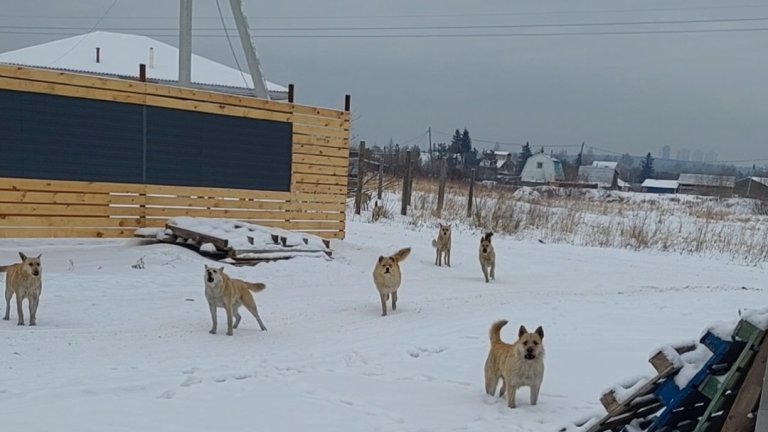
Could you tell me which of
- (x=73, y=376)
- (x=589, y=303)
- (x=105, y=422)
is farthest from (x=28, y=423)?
(x=589, y=303)

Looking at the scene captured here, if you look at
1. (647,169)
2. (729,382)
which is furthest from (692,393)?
(647,169)

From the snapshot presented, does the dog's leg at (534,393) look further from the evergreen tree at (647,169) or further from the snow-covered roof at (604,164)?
the evergreen tree at (647,169)

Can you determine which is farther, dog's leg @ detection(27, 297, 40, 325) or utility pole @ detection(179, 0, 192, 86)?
utility pole @ detection(179, 0, 192, 86)

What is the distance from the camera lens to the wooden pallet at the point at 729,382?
11.0ft

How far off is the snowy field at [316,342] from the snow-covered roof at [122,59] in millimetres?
14672

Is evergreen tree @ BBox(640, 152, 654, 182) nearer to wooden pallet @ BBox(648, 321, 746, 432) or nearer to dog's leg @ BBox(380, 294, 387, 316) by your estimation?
dog's leg @ BBox(380, 294, 387, 316)

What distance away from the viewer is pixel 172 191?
513 inches

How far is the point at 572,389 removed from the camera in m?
5.90

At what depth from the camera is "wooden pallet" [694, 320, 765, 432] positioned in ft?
11.0

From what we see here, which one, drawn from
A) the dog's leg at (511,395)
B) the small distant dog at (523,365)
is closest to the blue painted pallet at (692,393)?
the small distant dog at (523,365)

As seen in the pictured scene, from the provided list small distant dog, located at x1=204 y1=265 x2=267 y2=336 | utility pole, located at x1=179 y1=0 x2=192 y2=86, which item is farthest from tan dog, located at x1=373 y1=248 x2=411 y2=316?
utility pole, located at x1=179 y1=0 x2=192 y2=86

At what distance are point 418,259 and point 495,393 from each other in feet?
29.0

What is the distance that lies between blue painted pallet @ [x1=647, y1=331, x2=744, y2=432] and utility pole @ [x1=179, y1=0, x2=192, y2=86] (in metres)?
14.1

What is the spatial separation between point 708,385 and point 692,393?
178 mm
